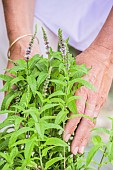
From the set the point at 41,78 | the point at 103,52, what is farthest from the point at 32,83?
the point at 103,52

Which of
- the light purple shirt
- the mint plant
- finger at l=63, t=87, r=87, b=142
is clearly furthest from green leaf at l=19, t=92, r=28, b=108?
the light purple shirt

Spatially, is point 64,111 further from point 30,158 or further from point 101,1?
point 101,1

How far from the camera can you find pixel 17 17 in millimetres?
1538

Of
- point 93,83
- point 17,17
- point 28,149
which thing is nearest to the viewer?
point 28,149

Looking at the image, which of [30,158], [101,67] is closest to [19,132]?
[30,158]

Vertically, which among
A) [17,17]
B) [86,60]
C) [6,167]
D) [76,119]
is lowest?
[6,167]

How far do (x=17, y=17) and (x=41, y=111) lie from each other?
59 centimetres

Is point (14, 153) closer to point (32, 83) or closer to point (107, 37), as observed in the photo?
point (32, 83)

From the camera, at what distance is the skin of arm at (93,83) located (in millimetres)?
1146

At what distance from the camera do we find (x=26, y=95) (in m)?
1.06

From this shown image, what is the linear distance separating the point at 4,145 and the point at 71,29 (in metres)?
0.67

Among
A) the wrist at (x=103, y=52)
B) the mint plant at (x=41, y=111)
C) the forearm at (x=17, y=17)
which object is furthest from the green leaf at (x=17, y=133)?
the forearm at (x=17, y=17)

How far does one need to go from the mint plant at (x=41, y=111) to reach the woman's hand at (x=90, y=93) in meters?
0.03

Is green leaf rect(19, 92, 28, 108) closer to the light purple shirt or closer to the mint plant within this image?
the mint plant
